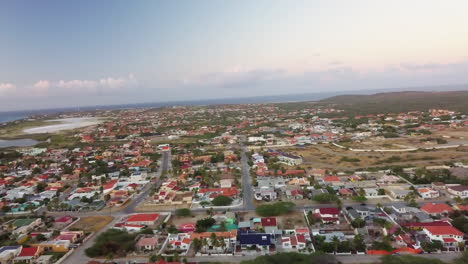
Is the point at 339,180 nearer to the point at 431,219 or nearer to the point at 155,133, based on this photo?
the point at 431,219

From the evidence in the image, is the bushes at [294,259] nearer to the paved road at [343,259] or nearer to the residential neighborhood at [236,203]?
the paved road at [343,259]

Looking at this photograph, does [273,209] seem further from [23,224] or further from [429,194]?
[23,224]

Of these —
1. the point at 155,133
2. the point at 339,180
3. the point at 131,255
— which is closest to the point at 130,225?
the point at 131,255

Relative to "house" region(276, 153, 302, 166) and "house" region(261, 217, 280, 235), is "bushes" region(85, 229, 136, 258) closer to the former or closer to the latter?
"house" region(261, 217, 280, 235)

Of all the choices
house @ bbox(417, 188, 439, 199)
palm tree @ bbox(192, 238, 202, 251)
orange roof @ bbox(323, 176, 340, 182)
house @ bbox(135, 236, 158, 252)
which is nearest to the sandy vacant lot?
orange roof @ bbox(323, 176, 340, 182)

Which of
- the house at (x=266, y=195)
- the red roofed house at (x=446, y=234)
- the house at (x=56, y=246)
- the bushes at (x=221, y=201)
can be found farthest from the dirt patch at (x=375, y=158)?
the house at (x=56, y=246)
